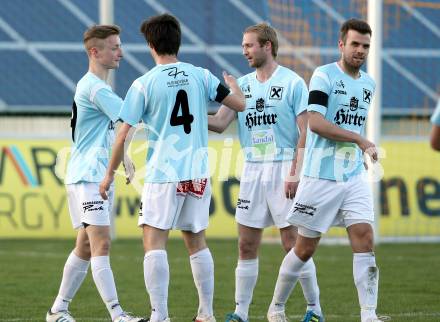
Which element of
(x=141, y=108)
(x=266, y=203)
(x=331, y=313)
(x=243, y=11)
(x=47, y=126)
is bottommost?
(x=331, y=313)

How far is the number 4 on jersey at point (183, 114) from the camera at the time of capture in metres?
7.58

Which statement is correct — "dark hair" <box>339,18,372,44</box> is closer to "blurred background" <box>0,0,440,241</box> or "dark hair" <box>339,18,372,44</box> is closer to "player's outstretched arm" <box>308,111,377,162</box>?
"player's outstretched arm" <box>308,111,377,162</box>

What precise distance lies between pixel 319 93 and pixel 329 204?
0.79m

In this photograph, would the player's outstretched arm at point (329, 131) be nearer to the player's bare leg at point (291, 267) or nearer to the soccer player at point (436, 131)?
the player's bare leg at point (291, 267)

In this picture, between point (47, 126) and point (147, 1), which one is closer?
point (47, 126)

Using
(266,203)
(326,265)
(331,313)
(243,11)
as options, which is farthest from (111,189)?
(243,11)

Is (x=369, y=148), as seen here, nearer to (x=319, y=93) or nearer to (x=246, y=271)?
(x=319, y=93)

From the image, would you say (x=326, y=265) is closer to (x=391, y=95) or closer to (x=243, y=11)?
(x=391, y=95)

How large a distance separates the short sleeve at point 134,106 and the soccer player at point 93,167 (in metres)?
0.52

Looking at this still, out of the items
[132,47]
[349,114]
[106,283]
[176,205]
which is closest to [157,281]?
[176,205]

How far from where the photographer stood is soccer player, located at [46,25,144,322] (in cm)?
815

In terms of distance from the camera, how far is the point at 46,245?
16.3 m

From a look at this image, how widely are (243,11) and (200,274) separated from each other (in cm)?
1784

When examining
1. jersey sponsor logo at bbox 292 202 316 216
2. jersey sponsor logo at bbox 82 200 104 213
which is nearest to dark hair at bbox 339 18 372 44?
jersey sponsor logo at bbox 292 202 316 216
